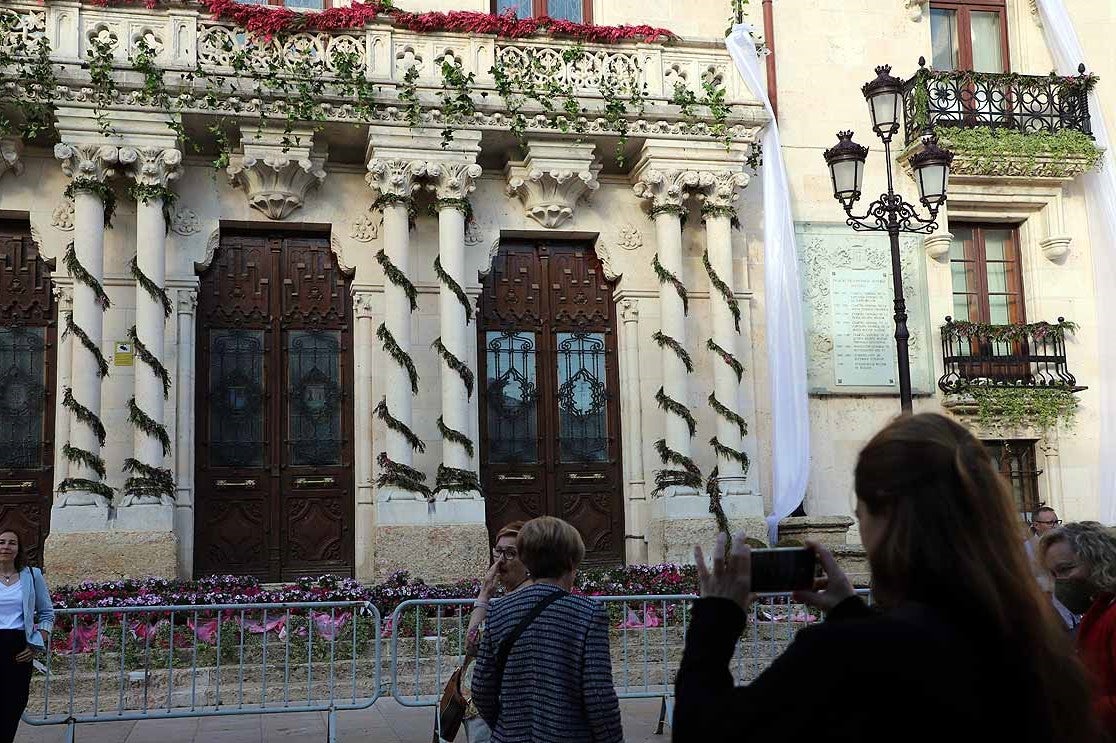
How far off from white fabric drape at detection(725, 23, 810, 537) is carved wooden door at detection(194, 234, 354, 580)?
5.80m

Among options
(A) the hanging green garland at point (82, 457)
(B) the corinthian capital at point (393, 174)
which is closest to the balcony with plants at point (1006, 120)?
(B) the corinthian capital at point (393, 174)

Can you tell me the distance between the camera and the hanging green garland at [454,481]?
1416 centimetres

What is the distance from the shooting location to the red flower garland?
13961 mm

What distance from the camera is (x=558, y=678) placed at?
4.12m

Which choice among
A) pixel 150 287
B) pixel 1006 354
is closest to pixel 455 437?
pixel 150 287

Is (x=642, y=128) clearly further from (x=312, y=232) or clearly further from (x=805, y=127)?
(x=312, y=232)

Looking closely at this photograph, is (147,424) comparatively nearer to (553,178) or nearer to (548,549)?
(553,178)

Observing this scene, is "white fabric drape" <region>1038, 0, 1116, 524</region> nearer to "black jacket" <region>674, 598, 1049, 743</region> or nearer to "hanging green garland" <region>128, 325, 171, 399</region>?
"hanging green garland" <region>128, 325, 171, 399</region>

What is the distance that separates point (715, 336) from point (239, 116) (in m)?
6.88

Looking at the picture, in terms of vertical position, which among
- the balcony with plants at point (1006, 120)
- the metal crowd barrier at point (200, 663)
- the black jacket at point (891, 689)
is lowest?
the metal crowd barrier at point (200, 663)

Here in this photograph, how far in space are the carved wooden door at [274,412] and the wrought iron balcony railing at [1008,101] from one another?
9.24 m

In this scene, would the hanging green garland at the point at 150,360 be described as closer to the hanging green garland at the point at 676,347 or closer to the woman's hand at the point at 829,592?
the hanging green garland at the point at 676,347

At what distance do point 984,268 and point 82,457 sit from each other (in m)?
13.6

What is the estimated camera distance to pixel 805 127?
17.1 m
